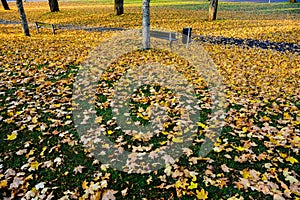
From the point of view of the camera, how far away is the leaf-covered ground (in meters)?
3.40

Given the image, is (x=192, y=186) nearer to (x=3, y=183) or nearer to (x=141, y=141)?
(x=141, y=141)

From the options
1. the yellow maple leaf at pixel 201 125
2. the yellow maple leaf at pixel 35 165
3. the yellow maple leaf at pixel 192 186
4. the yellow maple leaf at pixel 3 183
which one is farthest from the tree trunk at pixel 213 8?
the yellow maple leaf at pixel 3 183

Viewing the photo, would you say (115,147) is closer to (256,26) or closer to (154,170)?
(154,170)

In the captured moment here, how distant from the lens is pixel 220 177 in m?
3.60

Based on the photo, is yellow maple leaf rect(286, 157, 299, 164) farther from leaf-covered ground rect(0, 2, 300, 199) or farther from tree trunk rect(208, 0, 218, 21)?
tree trunk rect(208, 0, 218, 21)

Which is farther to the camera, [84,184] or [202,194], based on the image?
[84,184]

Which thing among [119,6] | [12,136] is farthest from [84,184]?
[119,6]

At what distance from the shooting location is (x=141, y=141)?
4.40 m

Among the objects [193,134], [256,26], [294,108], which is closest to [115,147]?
[193,134]

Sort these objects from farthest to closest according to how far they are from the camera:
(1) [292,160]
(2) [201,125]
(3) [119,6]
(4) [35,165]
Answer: (3) [119,6] → (2) [201,125] → (1) [292,160] → (4) [35,165]

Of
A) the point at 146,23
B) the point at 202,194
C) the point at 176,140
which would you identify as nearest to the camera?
the point at 202,194

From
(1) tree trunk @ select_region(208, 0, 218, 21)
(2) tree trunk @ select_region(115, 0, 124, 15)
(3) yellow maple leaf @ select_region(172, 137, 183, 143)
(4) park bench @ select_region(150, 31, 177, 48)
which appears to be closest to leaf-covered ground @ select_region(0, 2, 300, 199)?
(3) yellow maple leaf @ select_region(172, 137, 183, 143)

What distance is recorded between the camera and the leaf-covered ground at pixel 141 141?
3398 mm

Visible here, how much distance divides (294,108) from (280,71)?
113 inches
